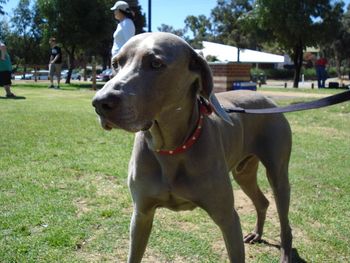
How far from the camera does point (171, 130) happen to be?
8.46ft

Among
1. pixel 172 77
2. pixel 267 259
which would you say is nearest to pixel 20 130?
pixel 267 259

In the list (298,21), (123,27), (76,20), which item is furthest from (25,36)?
(123,27)

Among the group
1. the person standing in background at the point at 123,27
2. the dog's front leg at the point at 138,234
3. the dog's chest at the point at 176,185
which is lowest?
the dog's front leg at the point at 138,234

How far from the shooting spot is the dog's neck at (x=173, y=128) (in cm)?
252

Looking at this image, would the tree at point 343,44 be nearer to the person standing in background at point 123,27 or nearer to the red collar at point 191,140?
the person standing in background at point 123,27

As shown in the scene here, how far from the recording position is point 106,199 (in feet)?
15.5

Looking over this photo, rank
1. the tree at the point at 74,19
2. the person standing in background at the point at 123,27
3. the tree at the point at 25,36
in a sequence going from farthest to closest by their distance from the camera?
the tree at the point at 25,36 → the tree at the point at 74,19 → the person standing in background at the point at 123,27

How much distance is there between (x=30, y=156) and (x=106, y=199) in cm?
204

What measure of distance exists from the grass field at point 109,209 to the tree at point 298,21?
19033 millimetres

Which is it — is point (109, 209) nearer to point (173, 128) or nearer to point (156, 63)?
point (173, 128)

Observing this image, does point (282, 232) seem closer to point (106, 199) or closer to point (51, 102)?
point (106, 199)

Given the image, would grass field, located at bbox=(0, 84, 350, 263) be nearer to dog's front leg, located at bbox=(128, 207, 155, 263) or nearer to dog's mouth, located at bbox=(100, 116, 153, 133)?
dog's front leg, located at bbox=(128, 207, 155, 263)

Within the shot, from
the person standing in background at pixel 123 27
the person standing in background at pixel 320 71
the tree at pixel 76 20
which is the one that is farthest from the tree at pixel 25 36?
the person standing in background at pixel 123 27

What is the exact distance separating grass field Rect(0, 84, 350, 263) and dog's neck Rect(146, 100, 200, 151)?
1274mm
